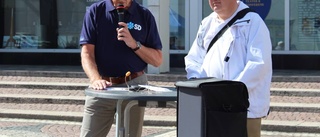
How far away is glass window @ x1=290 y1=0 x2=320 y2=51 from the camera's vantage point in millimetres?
12922

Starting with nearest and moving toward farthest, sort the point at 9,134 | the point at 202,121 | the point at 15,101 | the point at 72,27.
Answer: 1. the point at 202,121
2. the point at 9,134
3. the point at 15,101
4. the point at 72,27

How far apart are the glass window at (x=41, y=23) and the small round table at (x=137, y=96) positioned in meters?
11.5

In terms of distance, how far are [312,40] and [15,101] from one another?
287 inches

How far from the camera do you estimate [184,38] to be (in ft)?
45.0

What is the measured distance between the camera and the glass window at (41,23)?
15133mm

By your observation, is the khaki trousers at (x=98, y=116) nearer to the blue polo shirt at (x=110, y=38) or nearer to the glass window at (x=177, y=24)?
the blue polo shirt at (x=110, y=38)

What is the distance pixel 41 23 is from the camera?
15.4m

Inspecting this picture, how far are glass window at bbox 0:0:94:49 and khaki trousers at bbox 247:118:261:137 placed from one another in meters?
12.0

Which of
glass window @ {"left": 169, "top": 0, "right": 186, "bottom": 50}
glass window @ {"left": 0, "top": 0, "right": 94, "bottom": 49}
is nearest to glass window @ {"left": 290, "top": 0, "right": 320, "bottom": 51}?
glass window @ {"left": 169, "top": 0, "right": 186, "bottom": 50}

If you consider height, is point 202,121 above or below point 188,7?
below

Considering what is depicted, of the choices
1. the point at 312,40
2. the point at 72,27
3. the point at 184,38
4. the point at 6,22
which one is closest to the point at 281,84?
the point at 312,40

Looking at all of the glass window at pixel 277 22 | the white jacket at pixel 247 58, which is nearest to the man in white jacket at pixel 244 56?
the white jacket at pixel 247 58

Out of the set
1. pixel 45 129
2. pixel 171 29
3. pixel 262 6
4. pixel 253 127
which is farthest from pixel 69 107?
pixel 253 127

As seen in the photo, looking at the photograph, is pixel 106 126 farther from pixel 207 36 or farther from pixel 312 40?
pixel 312 40
